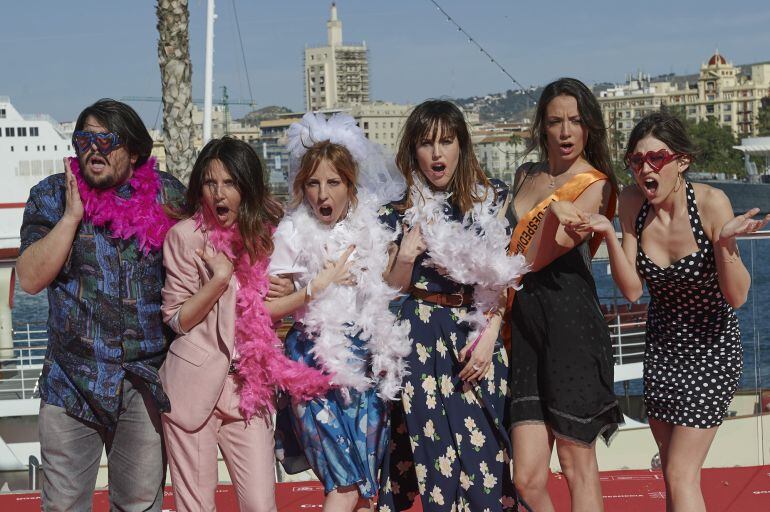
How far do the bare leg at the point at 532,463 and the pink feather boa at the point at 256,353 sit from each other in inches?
26.2

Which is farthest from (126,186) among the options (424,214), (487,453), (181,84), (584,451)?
(181,84)

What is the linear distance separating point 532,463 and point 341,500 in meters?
0.64

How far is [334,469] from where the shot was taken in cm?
304

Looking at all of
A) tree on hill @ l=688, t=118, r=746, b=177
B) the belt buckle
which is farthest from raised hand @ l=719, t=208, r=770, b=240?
tree on hill @ l=688, t=118, r=746, b=177

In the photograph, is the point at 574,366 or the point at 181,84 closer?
the point at 574,366

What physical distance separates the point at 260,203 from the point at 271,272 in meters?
0.23

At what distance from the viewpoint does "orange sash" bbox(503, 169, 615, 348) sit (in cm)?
306

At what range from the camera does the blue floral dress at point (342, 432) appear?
304 cm

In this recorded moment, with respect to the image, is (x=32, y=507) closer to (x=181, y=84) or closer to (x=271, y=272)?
(x=271, y=272)

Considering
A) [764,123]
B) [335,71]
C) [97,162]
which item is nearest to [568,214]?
[97,162]

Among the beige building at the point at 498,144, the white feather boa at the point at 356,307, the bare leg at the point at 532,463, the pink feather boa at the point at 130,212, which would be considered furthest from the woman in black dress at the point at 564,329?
the pink feather boa at the point at 130,212

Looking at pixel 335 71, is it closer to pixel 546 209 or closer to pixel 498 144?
pixel 498 144

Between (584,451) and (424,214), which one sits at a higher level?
(424,214)

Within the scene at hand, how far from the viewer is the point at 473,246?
303cm
